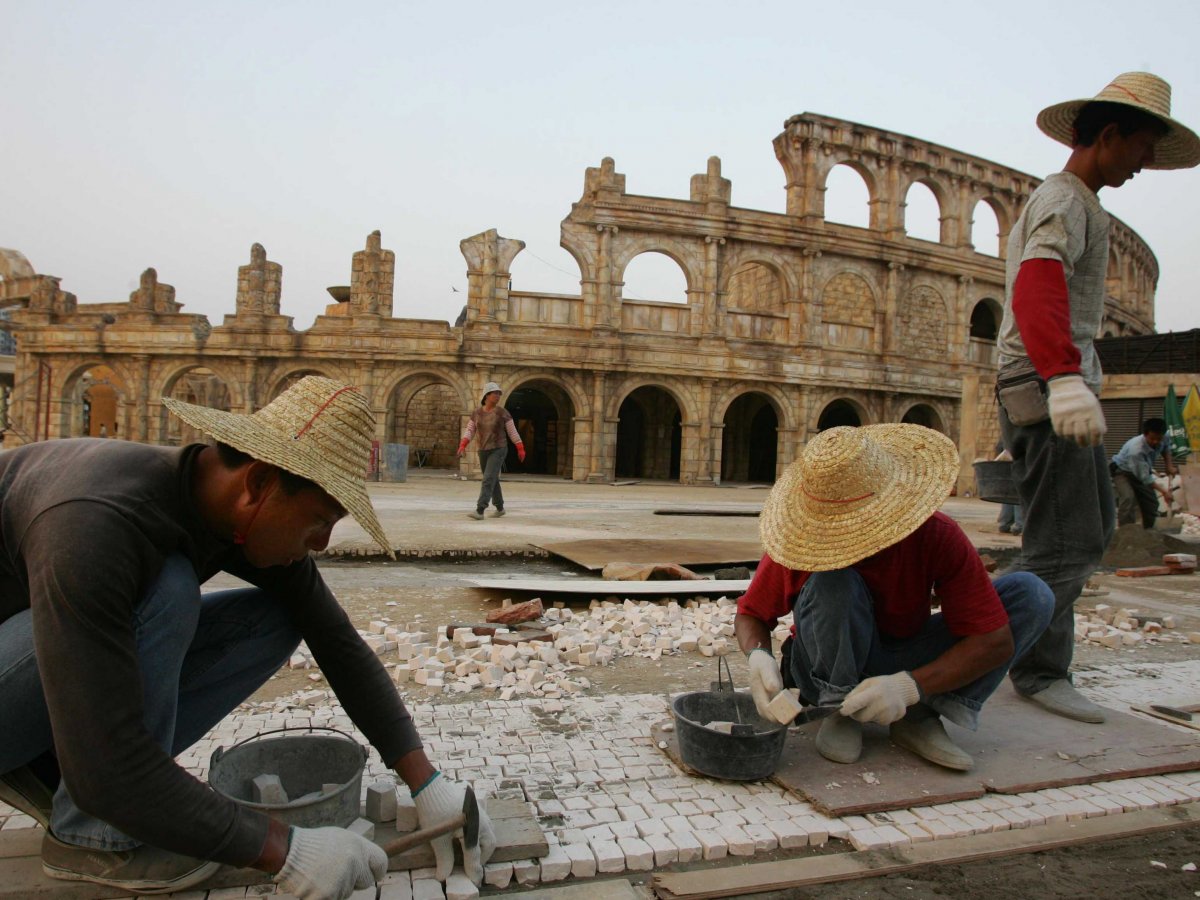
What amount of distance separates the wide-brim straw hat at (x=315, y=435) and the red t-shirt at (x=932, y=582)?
60.5 inches

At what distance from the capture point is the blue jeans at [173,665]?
1622 mm

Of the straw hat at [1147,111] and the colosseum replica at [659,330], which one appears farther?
the colosseum replica at [659,330]

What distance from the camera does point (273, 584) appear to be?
6.57 ft

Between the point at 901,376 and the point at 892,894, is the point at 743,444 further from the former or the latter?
the point at 892,894

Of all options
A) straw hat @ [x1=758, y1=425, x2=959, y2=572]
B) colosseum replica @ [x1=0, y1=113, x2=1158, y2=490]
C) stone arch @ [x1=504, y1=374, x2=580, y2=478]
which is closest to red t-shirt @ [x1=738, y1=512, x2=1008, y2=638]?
straw hat @ [x1=758, y1=425, x2=959, y2=572]

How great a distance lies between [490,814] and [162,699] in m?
0.91

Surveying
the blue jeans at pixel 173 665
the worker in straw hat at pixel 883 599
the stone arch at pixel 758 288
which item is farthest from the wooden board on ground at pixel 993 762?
the stone arch at pixel 758 288

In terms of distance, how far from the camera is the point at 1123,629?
4.80 meters

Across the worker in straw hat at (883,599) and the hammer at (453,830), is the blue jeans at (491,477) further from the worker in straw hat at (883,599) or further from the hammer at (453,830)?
the hammer at (453,830)

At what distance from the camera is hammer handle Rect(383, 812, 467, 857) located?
183 cm

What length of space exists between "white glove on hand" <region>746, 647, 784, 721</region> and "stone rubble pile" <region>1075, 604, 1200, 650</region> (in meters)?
2.97

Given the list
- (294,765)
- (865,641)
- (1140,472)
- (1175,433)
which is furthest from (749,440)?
(294,765)

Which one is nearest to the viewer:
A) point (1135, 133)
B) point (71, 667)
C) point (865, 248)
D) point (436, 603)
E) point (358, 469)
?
point (71, 667)

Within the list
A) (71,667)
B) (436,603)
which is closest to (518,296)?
(436,603)
